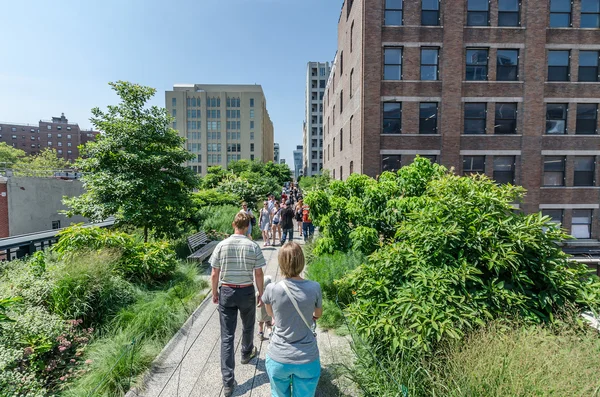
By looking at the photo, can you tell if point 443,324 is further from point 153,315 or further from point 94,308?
point 94,308

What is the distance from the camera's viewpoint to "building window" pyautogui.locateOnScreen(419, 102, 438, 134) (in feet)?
60.1

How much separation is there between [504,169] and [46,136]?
444 feet

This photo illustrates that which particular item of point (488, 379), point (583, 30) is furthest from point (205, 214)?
point (583, 30)

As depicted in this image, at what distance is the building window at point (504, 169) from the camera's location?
18781 millimetres

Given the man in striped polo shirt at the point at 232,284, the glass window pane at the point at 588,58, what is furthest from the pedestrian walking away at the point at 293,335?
the glass window pane at the point at 588,58

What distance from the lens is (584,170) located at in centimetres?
1927

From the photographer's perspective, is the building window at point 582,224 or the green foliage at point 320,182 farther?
the building window at point 582,224

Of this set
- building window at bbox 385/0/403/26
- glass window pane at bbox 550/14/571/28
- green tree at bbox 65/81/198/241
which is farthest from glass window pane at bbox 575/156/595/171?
green tree at bbox 65/81/198/241

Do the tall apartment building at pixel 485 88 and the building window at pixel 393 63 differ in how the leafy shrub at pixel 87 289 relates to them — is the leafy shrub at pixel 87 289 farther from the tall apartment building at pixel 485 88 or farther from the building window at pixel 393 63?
the building window at pixel 393 63

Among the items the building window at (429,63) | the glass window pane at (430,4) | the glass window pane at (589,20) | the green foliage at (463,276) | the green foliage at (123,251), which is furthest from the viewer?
the glass window pane at (589,20)

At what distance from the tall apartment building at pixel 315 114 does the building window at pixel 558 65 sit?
186ft

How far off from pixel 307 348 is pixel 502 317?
234cm

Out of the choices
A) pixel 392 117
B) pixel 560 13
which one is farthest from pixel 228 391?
pixel 560 13

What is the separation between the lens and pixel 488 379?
9.11 feet
